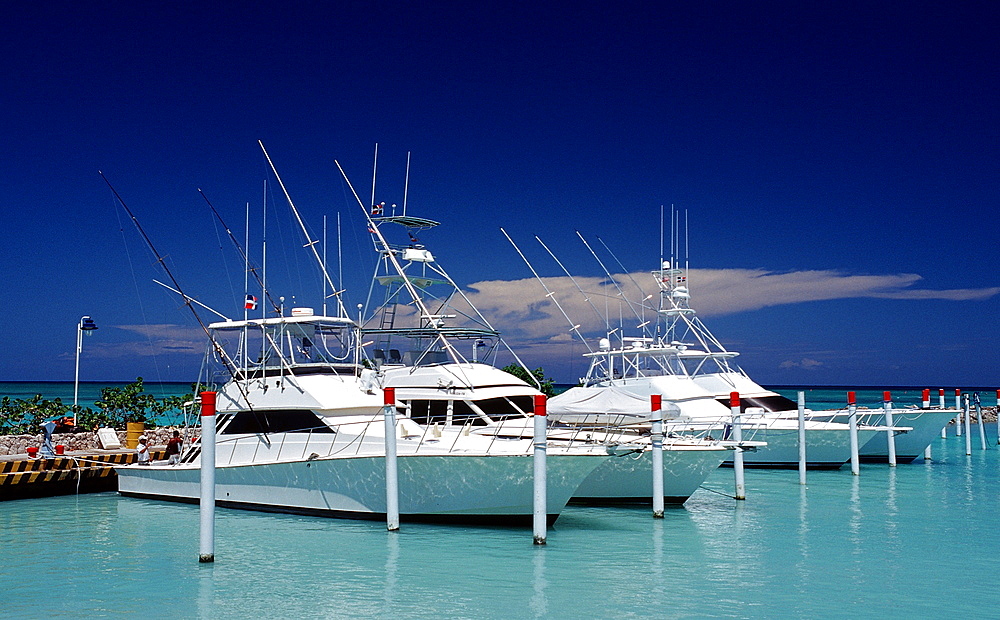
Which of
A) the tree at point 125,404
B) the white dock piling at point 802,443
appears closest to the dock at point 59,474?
the tree at point 125,404

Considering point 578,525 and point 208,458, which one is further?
point 578,525

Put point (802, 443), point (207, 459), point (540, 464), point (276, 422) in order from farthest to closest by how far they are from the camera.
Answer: point (802, 443) → point (276, 422) → point (540, 464) → point (207, 459)

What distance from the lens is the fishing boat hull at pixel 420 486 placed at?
16.7m

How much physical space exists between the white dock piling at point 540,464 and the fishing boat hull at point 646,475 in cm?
503

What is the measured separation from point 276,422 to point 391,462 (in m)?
4.63

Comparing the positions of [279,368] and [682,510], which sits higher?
[279,368]

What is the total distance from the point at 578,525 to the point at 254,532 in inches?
249

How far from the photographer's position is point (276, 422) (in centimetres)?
1992

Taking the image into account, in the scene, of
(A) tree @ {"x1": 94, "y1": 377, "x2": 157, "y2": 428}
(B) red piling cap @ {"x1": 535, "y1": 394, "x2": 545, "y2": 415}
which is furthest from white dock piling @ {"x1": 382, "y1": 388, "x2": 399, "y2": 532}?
(A) tree @ {"x1": 94, "y1": 377, "x2": 157, "y2": 428}

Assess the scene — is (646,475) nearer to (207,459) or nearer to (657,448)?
(657,448)

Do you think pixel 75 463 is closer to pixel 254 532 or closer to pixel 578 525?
pixel 254 532

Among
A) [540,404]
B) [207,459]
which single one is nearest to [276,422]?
[207,459]

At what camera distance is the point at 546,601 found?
12070 mm

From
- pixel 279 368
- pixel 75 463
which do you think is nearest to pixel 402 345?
pixel 279 368
